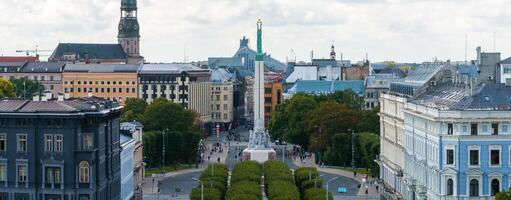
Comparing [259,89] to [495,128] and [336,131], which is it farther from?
[495,128]

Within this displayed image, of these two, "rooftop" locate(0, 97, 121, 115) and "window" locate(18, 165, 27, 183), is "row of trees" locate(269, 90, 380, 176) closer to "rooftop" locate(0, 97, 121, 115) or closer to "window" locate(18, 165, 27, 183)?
"rooftop" locate(0, 97, 121, 115)

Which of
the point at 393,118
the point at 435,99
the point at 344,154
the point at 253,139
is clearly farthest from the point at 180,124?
the point at 435,99

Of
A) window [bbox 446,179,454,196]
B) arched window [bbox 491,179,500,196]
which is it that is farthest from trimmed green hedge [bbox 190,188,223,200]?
arched window [bbox 491,179,500,196]

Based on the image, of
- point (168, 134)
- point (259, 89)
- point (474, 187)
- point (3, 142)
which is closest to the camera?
point (3, 142)

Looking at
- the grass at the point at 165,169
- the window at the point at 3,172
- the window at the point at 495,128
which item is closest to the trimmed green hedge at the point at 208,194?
the window at the point at 3,172

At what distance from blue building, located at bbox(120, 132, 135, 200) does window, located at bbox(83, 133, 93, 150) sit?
1561 centimetres

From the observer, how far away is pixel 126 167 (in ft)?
376

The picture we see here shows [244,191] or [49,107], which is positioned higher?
[49,107]

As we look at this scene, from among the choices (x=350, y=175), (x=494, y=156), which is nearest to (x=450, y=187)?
(x=494, y=156)

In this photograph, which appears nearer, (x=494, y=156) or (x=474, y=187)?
(x=474, y=187)

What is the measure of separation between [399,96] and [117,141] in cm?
3715

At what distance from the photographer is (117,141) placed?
103188 mm

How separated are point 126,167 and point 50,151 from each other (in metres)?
23.3

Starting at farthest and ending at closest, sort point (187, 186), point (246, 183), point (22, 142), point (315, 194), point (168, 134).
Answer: point (168, 134) < point (187, 186) < point (246, 183) < point (315, 194) < point (22, 142)
